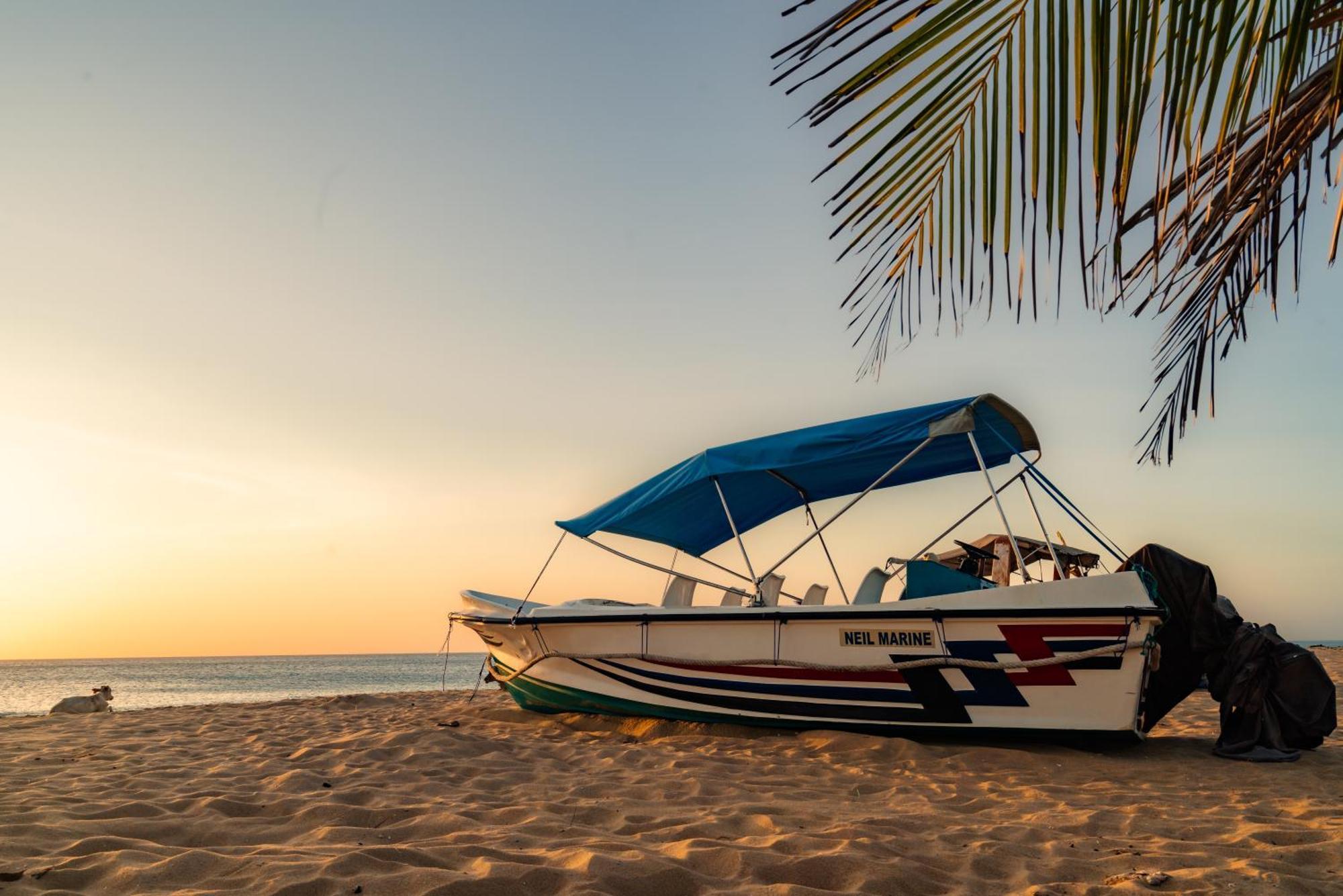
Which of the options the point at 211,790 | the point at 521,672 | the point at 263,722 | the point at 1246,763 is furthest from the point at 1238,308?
the point at 263,722

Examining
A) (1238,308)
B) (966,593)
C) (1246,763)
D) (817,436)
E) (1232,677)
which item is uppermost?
(817,436)

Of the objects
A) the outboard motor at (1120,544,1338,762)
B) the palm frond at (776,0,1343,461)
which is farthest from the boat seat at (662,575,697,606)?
the palm frond at (776,0,1343,461)

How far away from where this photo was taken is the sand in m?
2.92

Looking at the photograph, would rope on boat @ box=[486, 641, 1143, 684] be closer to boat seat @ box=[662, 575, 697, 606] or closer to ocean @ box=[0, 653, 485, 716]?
boat seat @ box=[662, 575, 697, 606]

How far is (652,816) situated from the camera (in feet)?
13.0

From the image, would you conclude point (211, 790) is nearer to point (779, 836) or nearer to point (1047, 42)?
point (779, 836)

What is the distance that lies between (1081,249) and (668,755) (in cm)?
541

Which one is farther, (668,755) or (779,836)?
(668,755)

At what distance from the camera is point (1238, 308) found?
2.33m

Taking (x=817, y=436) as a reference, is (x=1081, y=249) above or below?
below

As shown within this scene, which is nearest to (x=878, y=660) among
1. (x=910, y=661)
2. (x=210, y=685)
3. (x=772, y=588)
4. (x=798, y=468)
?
(x=910, y=661)

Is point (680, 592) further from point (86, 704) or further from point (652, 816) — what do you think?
point (86, 704)

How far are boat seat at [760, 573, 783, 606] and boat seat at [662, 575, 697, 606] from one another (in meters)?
0.70

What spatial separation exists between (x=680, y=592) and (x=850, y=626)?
1.91 m
